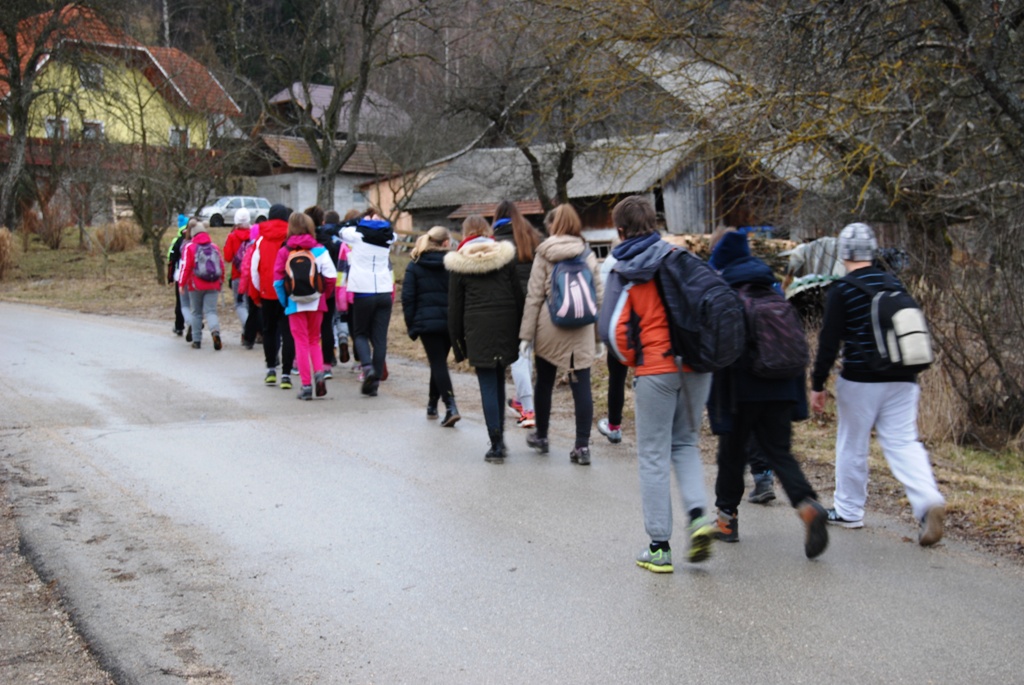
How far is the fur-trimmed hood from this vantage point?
8414 millimetres

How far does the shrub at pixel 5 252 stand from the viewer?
86.2 ft

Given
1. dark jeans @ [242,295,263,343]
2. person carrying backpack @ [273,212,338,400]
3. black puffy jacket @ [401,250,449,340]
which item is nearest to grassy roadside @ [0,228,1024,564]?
dark jeans @ [242,295,263,343]

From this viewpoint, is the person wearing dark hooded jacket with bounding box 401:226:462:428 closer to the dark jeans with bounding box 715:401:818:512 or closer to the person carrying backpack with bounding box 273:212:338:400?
the person carrying backpack with bounding box 273:212:338:400

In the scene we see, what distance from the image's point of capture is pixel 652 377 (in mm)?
5691

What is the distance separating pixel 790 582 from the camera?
558cm

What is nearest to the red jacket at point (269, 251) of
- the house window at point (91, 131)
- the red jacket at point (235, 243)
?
the red jacket at point (235, 243)

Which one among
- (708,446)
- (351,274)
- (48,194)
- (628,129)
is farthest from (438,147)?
(708,446)

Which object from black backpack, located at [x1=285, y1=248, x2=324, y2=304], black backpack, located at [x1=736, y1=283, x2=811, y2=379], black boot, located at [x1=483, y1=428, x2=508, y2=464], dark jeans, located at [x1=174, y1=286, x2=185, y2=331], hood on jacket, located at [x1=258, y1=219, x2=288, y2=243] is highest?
hood on jacket, located at [x1=258, y1=219, x2=288, y2=243]

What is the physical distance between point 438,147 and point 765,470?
29.2 m

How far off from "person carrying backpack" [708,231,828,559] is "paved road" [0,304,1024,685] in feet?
1.28

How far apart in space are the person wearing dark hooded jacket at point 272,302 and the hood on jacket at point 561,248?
169 inches

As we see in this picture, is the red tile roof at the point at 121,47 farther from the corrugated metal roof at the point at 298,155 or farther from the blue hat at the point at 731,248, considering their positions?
the blue hat at the point at 731,248

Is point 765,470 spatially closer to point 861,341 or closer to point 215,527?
point 861,341

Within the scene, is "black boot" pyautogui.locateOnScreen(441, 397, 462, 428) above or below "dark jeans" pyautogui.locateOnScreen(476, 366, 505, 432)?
below
